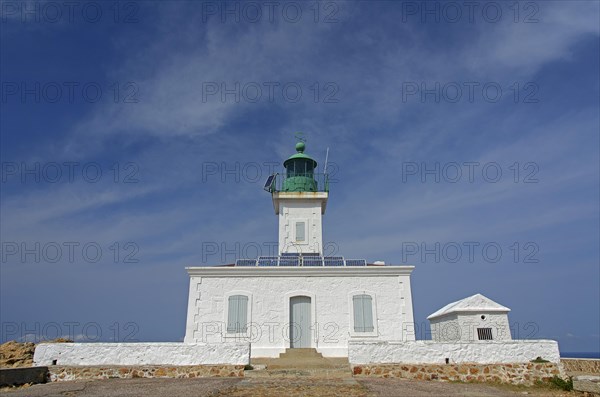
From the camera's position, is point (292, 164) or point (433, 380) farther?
point (292, 164)

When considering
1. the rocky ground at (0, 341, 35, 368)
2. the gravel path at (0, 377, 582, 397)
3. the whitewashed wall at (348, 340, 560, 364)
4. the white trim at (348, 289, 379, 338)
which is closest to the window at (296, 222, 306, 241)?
the white trim at (348, 289, 379, 338)

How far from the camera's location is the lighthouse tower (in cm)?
1977

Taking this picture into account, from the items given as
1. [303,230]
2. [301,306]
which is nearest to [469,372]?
[301,306]

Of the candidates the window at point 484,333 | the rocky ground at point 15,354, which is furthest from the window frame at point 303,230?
the rocky ground at point 15,354

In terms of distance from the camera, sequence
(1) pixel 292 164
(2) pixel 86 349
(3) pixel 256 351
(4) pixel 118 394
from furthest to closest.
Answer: (1) pixel 292 164 < (3) pixel 256 351 < (2) pixel 86 349 < (4) pixel 118 394

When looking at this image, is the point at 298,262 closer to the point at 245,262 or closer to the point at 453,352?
the point at 245,262

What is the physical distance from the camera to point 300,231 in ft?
65.6

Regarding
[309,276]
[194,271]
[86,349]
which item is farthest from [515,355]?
[86,349]

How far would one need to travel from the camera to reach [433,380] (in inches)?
466

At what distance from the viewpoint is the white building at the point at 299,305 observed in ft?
51.7

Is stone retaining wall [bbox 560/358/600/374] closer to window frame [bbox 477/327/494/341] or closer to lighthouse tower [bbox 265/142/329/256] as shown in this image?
window frame [bbox 477/327/494/341]

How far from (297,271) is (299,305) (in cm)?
122

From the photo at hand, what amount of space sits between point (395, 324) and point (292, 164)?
30.1 feet

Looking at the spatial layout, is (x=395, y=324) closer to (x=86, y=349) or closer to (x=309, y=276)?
(x=309, y=276)
